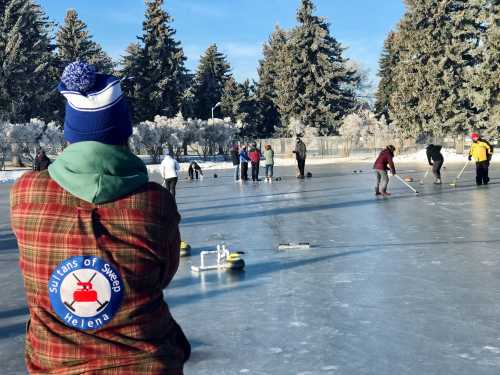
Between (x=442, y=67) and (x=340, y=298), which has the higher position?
(x=442, y=67)

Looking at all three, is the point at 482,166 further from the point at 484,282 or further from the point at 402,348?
the point at 402,348

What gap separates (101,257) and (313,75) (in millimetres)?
67996

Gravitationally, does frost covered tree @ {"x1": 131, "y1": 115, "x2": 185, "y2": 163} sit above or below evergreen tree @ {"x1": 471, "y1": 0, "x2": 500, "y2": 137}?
below

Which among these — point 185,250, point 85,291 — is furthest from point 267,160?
point 85,291

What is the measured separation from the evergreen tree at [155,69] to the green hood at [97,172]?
6592cm

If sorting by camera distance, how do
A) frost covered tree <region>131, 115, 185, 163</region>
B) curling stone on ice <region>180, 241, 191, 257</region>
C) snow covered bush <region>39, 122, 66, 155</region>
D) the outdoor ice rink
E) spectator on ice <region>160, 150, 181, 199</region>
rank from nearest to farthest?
the outdoor ice rink, curling stone on ice <region>180, 241, 191, 257</region>, spectator on ice <region>160, 150, 181, 199</region>, snow covered bush <region>39, 122, 66, 155</region>, frost covered tree <region>131, 115, 185, 163</region>

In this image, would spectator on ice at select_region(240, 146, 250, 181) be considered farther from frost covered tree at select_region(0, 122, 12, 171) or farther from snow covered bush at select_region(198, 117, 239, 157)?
snow covered bush at select_region(198, 117, 239, 157)

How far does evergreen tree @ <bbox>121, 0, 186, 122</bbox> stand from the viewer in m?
67.2

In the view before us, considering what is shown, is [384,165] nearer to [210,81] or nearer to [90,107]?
[90,107]

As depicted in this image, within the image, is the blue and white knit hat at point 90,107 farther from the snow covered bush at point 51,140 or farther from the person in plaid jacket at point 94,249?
the snow covered bush at point 51,140

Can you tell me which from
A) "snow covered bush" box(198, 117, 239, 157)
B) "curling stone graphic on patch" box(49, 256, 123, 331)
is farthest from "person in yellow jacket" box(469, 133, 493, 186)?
"snow covered bush" box(198, 117, 239, 157)

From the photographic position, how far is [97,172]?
6.21 feet

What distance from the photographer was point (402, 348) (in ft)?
16.2

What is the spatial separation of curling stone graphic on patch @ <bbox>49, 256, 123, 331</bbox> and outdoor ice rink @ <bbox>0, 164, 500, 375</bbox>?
281cm
